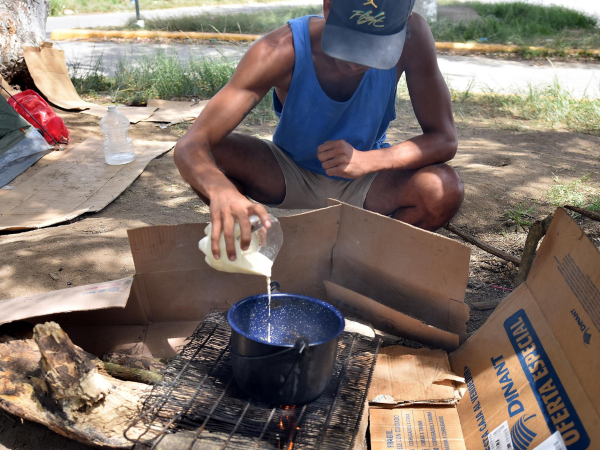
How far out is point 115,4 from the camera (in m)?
14.3

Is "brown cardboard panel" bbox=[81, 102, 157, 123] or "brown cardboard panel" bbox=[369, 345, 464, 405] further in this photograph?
"brown cardboard panel" bbox=[81, 102, 157, 123]

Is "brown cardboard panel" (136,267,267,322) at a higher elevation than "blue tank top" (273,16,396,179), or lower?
lower

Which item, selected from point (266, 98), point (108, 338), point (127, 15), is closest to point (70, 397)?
point (108, 338)

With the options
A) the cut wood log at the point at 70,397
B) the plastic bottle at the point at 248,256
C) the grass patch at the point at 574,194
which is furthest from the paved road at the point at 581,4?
the cut wood log at the point at 70,397

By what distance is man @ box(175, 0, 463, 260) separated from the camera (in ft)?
6.46

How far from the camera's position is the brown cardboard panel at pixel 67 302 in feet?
5.59

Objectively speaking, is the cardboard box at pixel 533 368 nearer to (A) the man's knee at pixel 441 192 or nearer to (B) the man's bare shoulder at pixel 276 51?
(A) the man's knee at pixel 441 192

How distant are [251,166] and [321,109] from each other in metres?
0.43

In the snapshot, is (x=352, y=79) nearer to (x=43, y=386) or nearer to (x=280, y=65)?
(x=280, y=65)

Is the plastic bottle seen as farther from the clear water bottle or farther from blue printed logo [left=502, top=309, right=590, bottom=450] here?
the clear water bottle

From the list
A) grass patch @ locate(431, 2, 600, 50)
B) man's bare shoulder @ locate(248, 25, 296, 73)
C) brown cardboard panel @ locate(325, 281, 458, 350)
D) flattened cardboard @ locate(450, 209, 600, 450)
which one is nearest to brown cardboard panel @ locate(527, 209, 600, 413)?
flattened cardboard @ locate(450, 209, 600, 450)

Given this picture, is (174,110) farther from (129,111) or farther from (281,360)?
(281,360)

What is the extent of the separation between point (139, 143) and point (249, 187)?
2484 mm

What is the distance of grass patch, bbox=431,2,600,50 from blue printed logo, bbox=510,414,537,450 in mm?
8485
